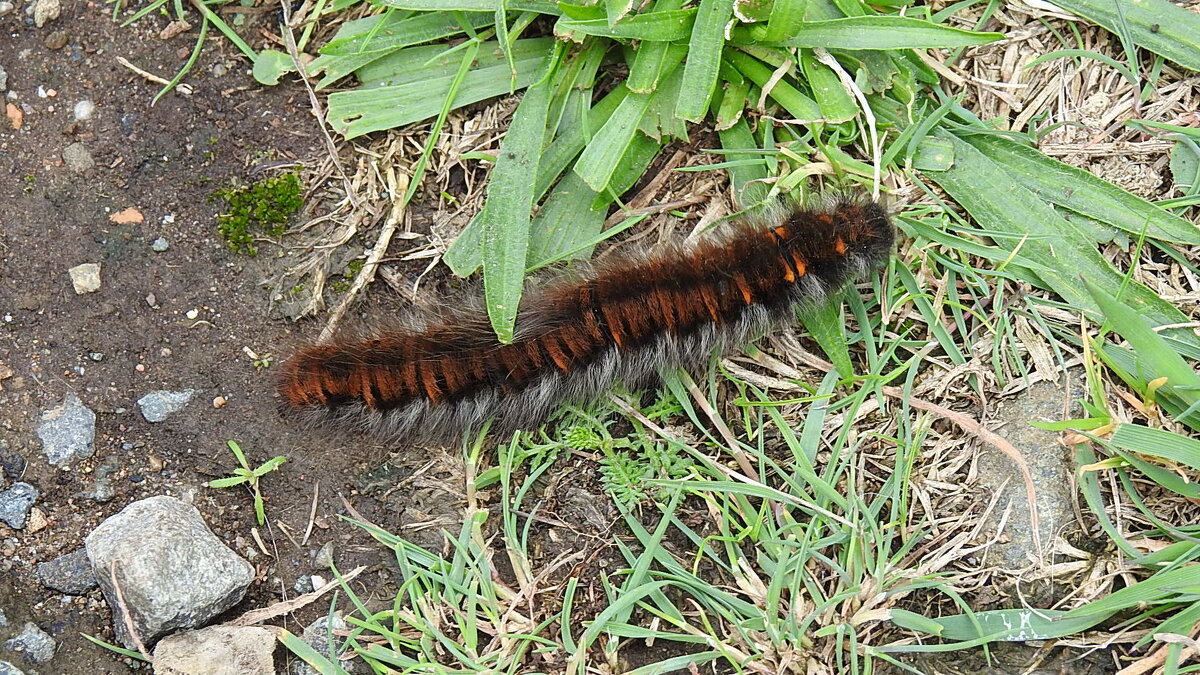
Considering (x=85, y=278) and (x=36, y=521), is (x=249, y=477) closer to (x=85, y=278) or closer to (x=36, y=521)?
(x=36, y=521)

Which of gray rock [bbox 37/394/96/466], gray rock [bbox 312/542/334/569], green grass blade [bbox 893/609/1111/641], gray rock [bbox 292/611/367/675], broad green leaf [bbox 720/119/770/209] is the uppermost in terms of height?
broad green leaf [bbox 720/119/770/209]

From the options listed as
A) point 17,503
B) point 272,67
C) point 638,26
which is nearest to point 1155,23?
point 638,26

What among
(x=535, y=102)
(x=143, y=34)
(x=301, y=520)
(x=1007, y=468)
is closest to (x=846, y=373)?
(x=1007, y=468)

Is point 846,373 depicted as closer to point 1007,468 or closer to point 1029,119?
point 1007,468

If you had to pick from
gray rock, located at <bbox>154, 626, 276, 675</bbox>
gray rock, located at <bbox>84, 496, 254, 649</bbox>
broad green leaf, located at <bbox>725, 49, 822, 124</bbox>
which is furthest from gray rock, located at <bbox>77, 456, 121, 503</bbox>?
broad green leaf, located at <bbox>725, 49, 822, 124</bbox>

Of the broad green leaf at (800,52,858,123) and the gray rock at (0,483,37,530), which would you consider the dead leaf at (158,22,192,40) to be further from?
the broad green leaf at (800,52,858,123)

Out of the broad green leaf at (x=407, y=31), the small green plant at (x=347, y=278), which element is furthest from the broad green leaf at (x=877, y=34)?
the small green plant at (x=347, y=278)
